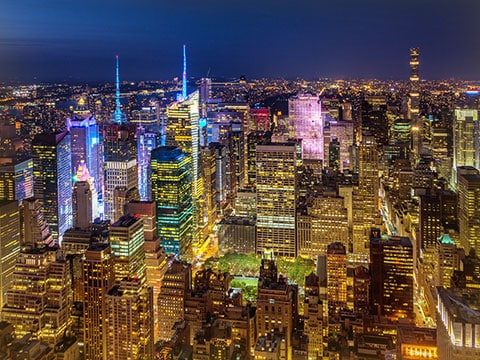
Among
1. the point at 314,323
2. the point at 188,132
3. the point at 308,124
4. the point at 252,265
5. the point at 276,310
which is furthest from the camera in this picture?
the point at 308,124

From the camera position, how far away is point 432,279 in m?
6.34

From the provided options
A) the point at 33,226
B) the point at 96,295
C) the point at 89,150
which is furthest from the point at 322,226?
the point at 96,295

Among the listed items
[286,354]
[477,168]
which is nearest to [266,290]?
[286,354]

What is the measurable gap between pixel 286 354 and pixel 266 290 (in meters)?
0.99

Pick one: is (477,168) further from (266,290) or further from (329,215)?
(266,290)

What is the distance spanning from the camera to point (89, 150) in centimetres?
1009

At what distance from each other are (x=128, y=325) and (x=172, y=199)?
4.10 m

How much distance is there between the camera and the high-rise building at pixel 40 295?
16.0 feet

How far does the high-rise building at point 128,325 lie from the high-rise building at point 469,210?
3.61 metres

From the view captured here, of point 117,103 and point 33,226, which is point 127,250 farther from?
point 117,103

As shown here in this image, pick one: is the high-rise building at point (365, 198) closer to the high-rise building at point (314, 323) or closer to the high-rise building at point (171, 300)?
the high-rise building at point (314, 323)

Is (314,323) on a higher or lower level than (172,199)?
lower

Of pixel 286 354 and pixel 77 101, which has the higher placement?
pixel 77 101

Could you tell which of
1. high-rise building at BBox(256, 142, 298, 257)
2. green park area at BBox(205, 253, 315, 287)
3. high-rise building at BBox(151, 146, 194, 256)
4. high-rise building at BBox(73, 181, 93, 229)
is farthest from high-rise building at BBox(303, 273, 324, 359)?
high-rise building at BBox(73, 181, 93, 229)
